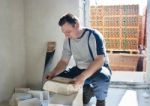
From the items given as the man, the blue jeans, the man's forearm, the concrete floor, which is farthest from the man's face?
the concrete floor

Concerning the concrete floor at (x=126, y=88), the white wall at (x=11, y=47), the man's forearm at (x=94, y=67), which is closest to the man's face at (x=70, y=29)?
the man's forearm at (x=94, y=67)

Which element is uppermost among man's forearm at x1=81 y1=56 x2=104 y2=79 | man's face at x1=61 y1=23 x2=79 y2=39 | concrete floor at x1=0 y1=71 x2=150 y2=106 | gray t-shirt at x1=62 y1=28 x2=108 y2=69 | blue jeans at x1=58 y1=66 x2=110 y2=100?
man's face at x1=61 y1=23 x2=79 y2=39

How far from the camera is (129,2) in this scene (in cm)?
353

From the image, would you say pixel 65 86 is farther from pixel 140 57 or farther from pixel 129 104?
pixel 140 57

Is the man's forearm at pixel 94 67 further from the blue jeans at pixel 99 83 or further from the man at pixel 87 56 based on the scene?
the blue jeans at pixel 99 83

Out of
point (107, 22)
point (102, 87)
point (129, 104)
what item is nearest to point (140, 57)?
point (107, 22)

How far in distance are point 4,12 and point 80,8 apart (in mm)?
994

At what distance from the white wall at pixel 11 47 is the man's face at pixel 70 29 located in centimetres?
99

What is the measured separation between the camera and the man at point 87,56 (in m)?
2.34

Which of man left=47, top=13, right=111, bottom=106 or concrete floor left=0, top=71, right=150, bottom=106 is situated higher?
man left=47, top=13, right=111, bottom=106

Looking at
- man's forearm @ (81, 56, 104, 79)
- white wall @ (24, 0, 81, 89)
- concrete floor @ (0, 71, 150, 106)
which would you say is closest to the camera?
man's forearm @ (81, 56, 104, 79)

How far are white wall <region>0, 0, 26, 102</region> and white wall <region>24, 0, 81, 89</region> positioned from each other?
96 millimetres

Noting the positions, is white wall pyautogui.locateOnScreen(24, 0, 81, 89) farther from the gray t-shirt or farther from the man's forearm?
the man's forearm

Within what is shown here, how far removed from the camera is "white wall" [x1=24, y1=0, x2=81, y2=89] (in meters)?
3.33
